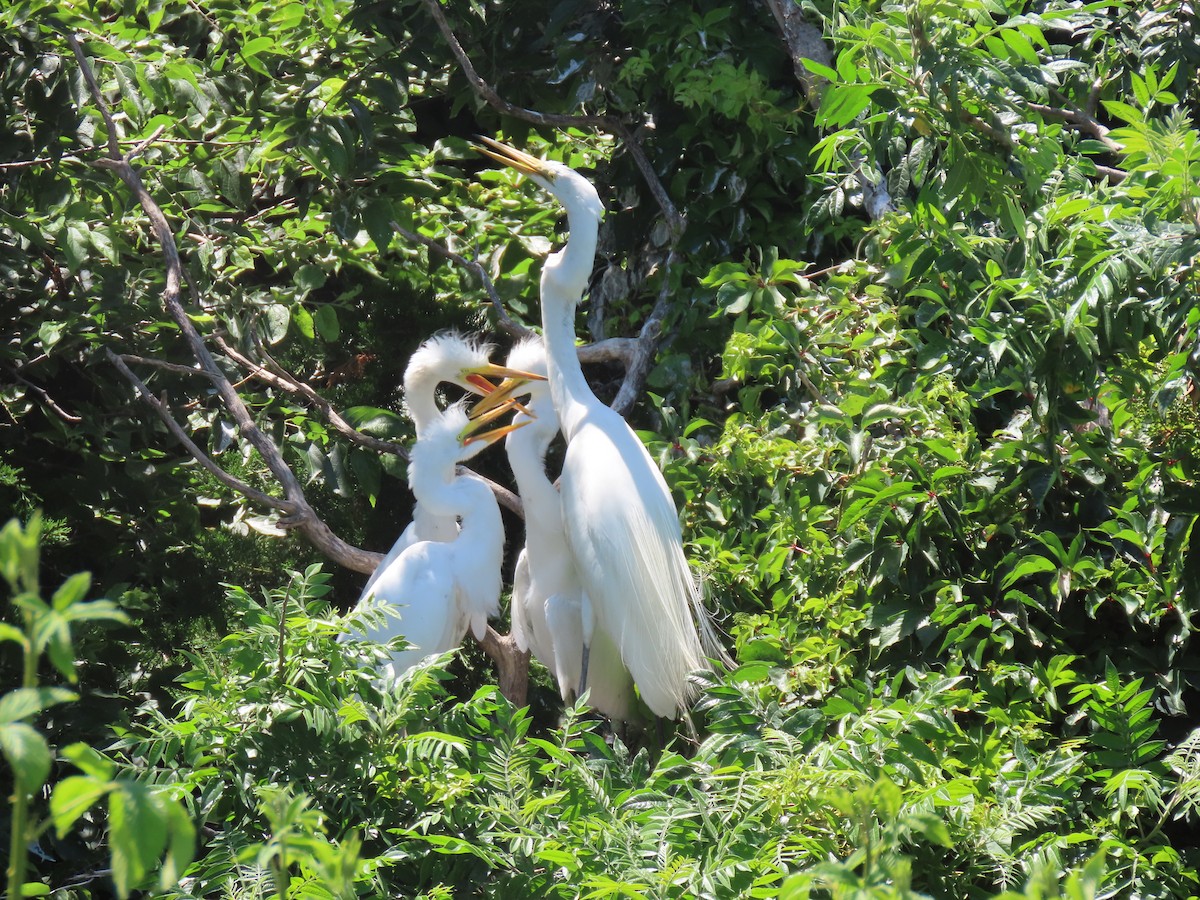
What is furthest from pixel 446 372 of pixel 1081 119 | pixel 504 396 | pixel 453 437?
pixel 1081 119

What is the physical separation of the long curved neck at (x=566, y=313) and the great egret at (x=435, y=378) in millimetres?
329

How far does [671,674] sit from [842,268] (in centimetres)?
115

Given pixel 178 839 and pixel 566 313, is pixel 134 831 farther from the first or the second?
pixel 566 313

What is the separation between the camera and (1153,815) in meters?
2.11

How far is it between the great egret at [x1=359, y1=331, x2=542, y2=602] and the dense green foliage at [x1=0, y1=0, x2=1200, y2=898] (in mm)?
217

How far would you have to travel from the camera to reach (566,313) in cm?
311

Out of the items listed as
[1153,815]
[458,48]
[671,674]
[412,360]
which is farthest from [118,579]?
[1153,815]

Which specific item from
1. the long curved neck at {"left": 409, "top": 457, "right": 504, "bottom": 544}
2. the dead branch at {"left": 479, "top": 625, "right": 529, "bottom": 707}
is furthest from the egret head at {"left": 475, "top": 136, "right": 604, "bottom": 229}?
the dead branch at {"left": 479, "top": 625, "right": 529, "bottom": 707}

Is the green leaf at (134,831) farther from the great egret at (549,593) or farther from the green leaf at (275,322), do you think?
the green leaf at (275,322)

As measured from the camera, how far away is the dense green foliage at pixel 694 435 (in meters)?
1.64

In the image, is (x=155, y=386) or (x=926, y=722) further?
(x=155, y=386)

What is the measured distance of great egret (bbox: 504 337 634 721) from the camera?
125 inches

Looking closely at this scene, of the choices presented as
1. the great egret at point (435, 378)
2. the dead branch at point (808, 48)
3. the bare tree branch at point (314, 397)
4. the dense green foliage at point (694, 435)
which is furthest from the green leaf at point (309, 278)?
the dead branch at point (808, 48)

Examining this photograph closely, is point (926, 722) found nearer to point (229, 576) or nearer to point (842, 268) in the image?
point (842, 268)
